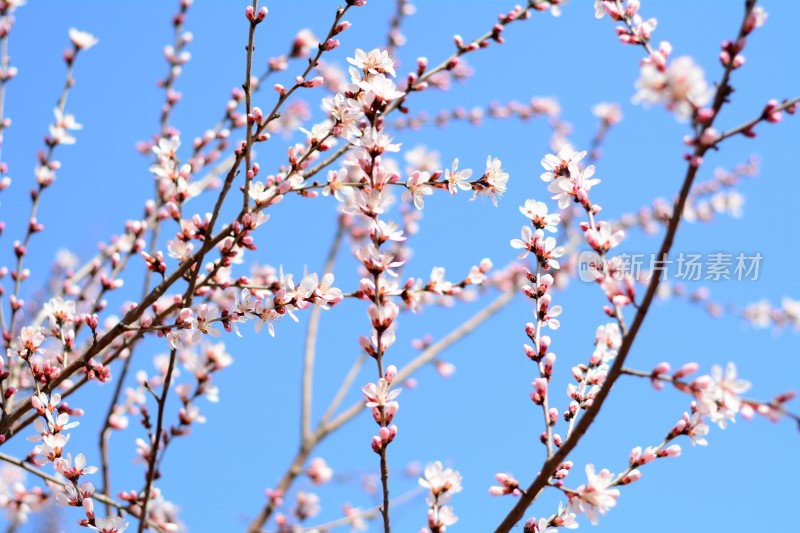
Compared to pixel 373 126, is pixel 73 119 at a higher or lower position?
higher

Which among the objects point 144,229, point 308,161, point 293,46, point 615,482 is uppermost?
point 293,46

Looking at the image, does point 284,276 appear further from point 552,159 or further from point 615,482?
point 615,482

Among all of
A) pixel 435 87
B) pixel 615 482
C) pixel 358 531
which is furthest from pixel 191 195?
pixel 435 87

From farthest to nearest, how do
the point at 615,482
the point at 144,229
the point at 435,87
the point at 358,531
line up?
1. the point at 435,87
2. the point at 358,531
3. the point at 144,229
4. the point at 615,482

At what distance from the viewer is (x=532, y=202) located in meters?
2.15

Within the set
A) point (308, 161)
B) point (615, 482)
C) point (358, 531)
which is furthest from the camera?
point (358, 531)

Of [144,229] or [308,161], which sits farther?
[144,229]

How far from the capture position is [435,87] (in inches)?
214

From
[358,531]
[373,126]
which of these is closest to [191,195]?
[373,126]

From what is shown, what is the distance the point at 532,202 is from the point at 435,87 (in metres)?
3.54

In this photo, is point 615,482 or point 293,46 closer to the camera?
point 615,482

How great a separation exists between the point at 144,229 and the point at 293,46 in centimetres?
125

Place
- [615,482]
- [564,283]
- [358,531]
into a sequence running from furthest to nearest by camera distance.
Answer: [564,283], [358,531], [615,482]

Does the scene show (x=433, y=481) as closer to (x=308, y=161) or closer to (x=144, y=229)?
(x=308, y=161)
